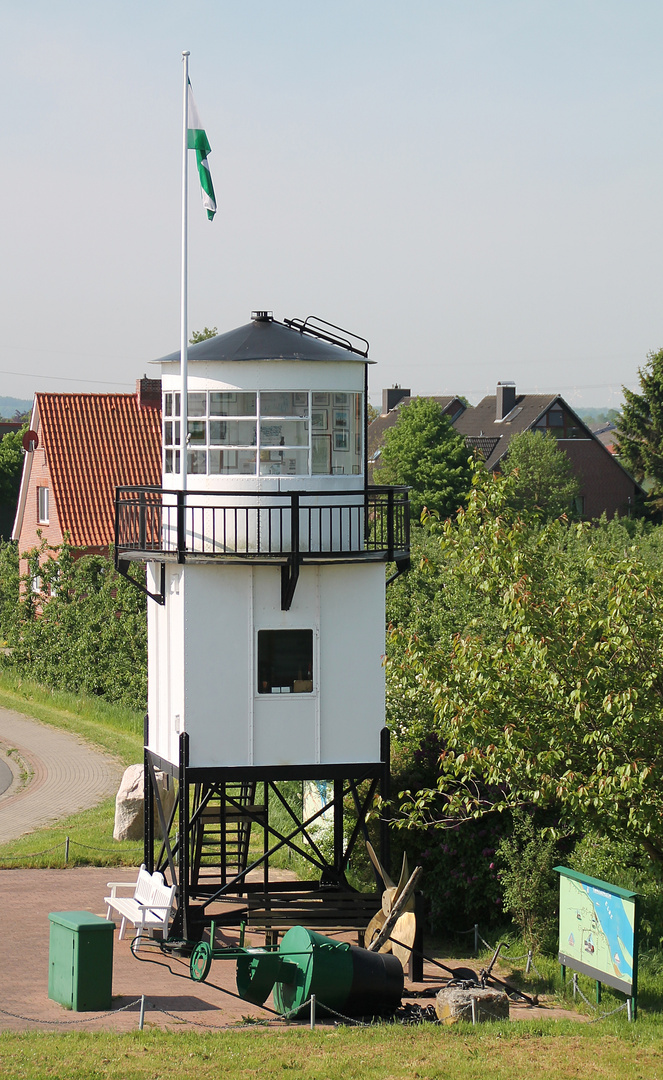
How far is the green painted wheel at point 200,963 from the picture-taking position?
15102 mm

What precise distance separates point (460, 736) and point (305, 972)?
131 inches

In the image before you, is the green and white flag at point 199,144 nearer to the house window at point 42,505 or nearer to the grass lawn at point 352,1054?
the grass lawn at point 352,1054

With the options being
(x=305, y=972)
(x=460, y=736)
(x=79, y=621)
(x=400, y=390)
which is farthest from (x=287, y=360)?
(x=400, y=390)

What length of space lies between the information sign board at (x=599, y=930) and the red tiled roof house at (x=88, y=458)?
28.0m

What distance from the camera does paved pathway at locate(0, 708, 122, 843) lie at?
2503cm

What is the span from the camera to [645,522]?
68.1 meters

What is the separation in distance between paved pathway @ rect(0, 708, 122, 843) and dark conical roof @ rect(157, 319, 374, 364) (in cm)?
1016

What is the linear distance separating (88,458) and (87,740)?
1473 cm

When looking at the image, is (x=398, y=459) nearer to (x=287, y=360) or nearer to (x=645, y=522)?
(x=645, y=522)

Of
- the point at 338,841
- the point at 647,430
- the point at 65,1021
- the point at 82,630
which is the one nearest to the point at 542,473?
the point at 647,430

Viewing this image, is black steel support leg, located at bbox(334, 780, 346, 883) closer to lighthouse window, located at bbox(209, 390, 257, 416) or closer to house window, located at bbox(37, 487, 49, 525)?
lighthouse window, located at bbox(209, 390, 257, 416)

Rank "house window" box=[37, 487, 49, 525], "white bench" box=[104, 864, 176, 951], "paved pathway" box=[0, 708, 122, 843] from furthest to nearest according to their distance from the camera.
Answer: "house window" box=[37, 487, 49, 525], "paved pathway" box=[0, 708, 122, 843], "white bench" box=[104, 864, 176, 951]

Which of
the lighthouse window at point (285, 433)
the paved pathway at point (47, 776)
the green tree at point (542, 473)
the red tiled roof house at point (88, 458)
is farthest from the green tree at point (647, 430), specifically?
the lighthouse window at point (285, 433)

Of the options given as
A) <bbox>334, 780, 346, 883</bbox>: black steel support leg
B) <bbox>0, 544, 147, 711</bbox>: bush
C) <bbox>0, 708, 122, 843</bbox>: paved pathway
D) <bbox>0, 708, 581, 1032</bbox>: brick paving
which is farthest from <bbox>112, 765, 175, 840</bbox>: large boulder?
<bbox>0, 544, 147, 711</bbox>: bush
